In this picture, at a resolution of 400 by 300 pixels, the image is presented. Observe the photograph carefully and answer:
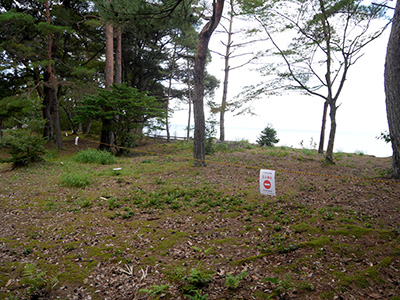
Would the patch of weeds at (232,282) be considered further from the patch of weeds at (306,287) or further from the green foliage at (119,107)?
the green foliage at (119,107)

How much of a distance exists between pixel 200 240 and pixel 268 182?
5.29ft

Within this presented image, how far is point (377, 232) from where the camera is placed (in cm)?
321

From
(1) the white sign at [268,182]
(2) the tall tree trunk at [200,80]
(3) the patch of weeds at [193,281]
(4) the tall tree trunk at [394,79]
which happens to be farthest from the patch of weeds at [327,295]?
(2) the tall tree trunk at [200,80]

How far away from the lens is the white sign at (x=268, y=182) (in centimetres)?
401

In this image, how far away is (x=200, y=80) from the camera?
735 centimetres

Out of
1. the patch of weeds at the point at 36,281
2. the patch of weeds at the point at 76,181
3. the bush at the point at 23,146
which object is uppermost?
the bush at the point at 23,146

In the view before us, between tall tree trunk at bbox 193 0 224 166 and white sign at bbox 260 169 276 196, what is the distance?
3.59m

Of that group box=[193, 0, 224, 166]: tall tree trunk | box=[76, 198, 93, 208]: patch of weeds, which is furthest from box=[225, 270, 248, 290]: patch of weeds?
box=[193, 0, 224, 166]: tall tree trunk

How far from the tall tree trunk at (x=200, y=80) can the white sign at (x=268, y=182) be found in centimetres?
359

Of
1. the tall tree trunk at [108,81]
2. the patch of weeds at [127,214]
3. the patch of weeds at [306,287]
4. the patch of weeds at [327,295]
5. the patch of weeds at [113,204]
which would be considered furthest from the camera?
the tall tree trunk at [108,81]

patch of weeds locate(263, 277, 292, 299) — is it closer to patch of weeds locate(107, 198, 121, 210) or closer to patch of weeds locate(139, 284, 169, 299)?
patch of weeds locate(139, 284, 169, 299)

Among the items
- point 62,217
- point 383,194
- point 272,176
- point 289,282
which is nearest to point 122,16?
point 62,217

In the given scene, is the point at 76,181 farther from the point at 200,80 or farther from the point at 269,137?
the point at 269,137

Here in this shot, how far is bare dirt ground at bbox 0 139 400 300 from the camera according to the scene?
243 cm
